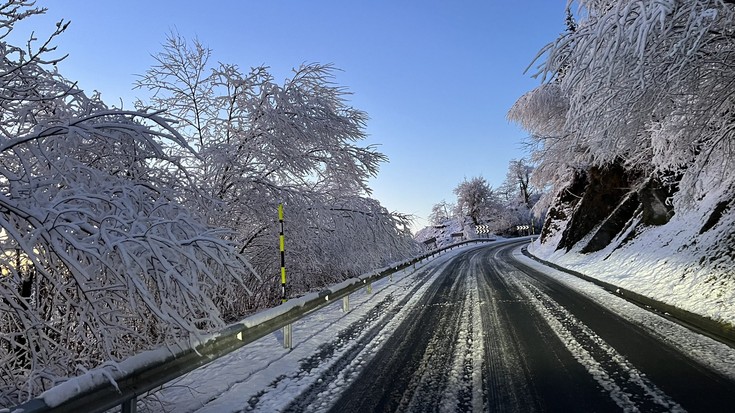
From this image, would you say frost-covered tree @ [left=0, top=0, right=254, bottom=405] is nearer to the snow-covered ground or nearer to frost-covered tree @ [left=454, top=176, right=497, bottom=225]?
the snow-covered ground

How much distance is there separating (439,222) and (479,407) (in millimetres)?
83119

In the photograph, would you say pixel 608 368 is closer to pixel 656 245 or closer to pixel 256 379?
pixel 256 379

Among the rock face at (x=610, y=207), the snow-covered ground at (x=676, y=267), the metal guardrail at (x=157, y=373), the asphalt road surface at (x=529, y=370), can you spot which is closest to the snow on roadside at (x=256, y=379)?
the asphalt road surface at (x=529, y=370)

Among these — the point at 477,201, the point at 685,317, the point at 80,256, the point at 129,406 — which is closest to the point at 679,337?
the point at 685,317

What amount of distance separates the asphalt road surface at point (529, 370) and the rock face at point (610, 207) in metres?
10.0

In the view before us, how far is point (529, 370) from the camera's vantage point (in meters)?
4.59

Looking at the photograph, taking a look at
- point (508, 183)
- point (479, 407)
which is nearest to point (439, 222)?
point (508, 183)

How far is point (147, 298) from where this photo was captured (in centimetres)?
256

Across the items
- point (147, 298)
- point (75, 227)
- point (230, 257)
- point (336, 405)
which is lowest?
point (336, 405)

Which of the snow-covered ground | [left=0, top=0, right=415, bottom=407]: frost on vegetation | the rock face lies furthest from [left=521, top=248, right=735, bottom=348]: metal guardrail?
the rock face

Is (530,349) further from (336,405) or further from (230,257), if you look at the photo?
(230,257)

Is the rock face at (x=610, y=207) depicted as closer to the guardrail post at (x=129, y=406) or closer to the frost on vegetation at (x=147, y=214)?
the frost on vegetation at (x=147, y=214)

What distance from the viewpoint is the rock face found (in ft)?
50.2

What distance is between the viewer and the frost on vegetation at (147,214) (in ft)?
8.93
